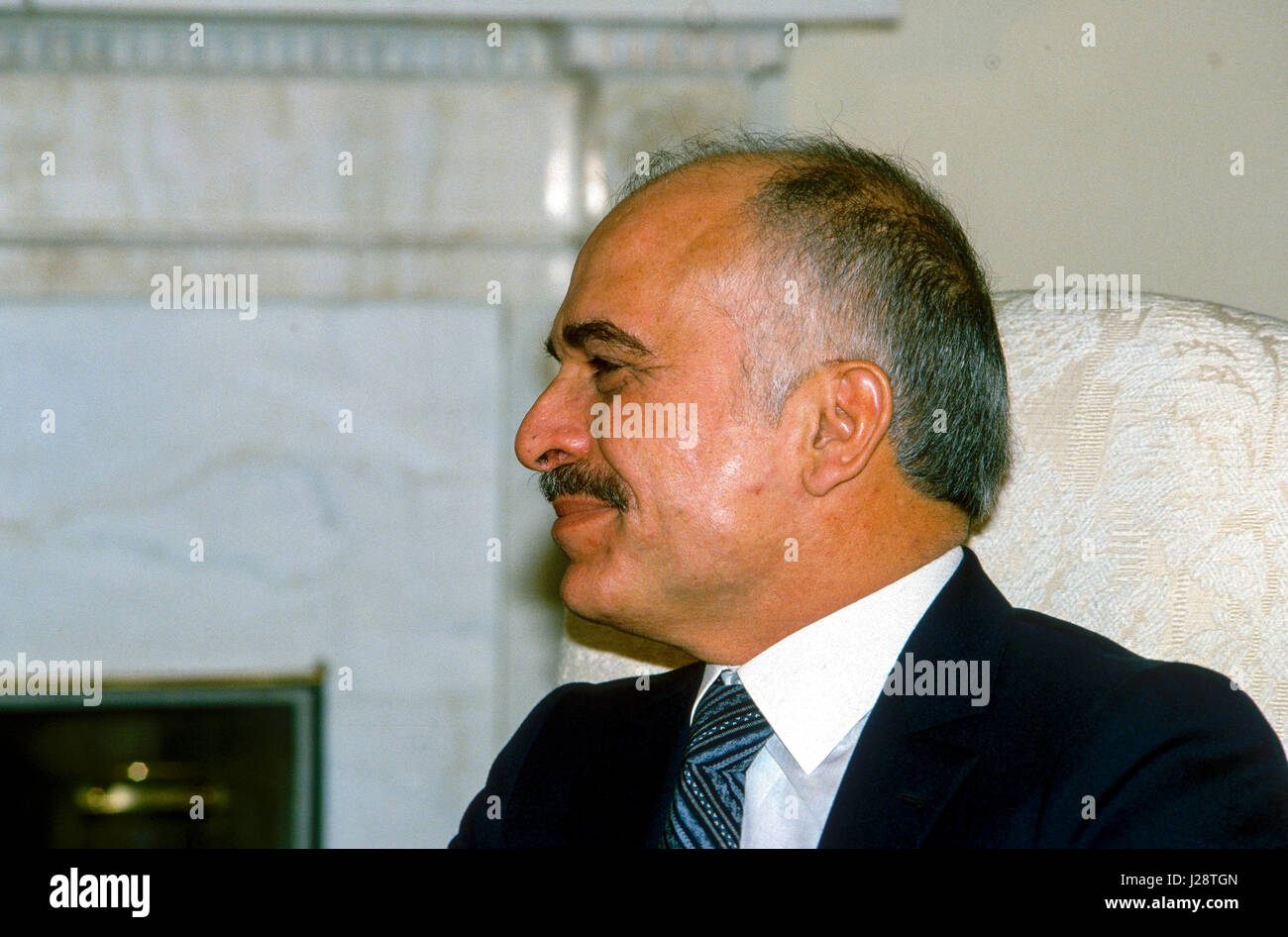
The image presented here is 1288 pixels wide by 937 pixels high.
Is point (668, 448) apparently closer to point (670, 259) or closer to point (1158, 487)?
point (670, 259)

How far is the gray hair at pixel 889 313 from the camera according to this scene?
1034 mm

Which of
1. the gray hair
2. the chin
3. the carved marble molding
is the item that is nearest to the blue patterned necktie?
the chin

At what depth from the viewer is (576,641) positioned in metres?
1.27

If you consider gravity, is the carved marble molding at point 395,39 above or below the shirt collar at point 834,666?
above

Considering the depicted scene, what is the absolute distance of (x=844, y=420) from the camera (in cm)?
103

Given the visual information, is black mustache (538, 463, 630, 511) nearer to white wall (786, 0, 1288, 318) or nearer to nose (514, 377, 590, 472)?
nose (514, 377, 590, 472)

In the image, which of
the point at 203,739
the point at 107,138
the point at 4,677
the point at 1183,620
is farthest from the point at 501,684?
the point at 1183,620

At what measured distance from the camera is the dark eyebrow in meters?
1.03

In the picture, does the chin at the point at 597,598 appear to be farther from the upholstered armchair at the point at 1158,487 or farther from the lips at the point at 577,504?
the upholstered armchair at the point at 1158,487

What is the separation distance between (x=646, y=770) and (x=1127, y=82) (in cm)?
144

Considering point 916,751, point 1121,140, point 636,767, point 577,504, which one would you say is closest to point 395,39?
point 1121,140

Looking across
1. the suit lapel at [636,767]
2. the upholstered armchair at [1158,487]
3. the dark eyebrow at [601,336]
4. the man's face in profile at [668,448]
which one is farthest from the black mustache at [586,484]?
the upholstered armchair at [1158,487]

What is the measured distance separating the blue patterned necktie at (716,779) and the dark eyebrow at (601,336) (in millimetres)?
293
